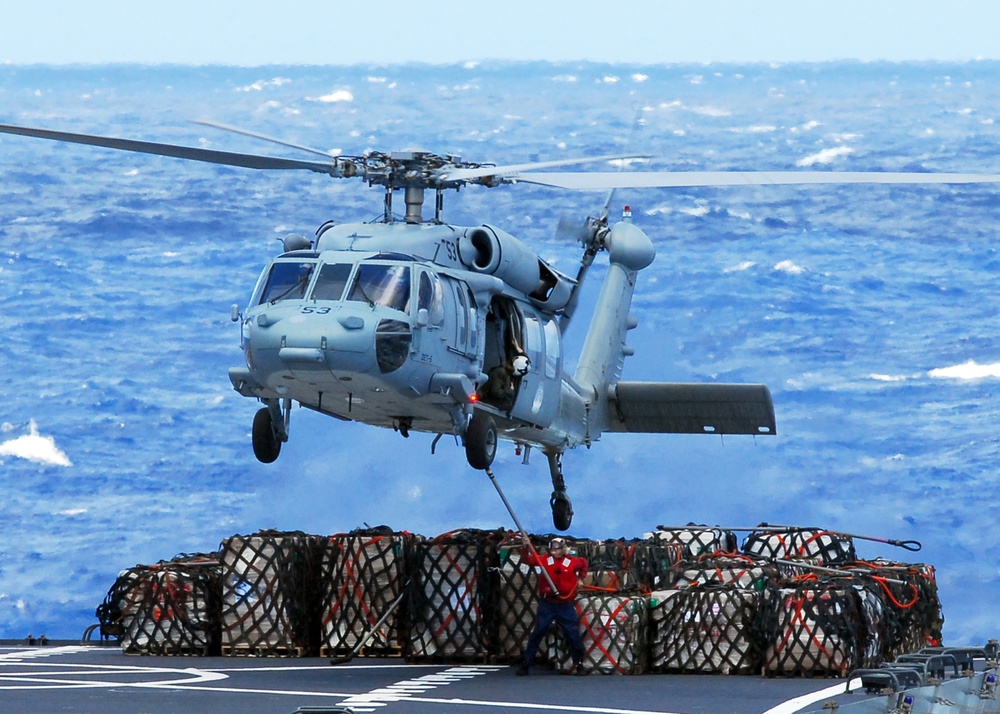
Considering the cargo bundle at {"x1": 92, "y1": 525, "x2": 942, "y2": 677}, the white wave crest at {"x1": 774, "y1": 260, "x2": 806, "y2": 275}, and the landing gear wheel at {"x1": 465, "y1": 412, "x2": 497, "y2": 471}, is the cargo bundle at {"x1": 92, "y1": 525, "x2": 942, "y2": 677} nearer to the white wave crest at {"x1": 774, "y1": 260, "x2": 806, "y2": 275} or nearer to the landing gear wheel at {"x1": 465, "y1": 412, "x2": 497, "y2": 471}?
the landing gear wheel at {"x1": 465, "y1": 412, "x2": 497, "y2": 471}

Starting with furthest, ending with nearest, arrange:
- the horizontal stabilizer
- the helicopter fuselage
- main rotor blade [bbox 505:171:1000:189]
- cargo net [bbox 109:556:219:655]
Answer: the horizontal stabilizer, cargo net [bbox 109:556:219:655], main rotor blade [bbox 505:171:1000:189], the helicopter fuselage

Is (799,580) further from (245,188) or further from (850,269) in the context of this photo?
(245,188)

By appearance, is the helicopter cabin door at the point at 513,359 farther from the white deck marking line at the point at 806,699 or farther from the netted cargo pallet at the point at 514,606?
the white deck marking line at the point at 806,699

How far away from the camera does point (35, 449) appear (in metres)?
45.8

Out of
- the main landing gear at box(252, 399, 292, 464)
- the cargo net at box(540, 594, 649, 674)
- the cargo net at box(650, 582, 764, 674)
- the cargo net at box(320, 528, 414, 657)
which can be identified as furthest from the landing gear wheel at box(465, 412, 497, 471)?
the cargo net at box(650, 582, 764, 674)

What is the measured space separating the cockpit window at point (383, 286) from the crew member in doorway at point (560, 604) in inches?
122

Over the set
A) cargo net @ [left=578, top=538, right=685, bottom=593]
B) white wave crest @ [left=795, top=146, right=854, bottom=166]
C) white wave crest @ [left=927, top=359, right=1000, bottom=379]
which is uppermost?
white wave crest @ [left=795, top=146, right=854, bottom=166]

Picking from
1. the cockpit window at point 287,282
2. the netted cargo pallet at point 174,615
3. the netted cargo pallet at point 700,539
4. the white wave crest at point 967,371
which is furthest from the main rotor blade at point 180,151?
the white wave crest at point 967,371

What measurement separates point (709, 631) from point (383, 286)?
494 cm

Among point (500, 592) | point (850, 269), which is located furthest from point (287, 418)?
point (850, 269)

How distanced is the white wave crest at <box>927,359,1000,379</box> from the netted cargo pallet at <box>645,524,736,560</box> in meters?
30.4

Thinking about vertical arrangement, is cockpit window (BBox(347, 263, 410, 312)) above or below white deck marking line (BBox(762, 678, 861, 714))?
above

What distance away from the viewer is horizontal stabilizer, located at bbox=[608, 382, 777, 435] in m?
21.6

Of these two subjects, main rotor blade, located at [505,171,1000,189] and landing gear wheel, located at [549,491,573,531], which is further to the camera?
landing gear wheel, located at [549,491,573,531]
